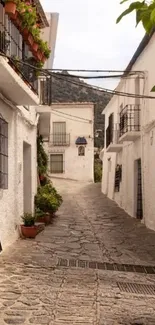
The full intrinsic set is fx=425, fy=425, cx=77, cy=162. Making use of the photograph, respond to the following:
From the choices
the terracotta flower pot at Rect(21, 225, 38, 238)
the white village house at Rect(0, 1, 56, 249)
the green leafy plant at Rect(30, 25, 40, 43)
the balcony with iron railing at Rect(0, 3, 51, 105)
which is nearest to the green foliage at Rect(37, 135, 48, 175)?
the white village house at Rect(0, 1, 56, 249)

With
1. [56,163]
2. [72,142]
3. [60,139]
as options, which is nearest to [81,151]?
[72,142]

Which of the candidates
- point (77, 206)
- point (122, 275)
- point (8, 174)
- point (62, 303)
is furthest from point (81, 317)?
point (77, 206)

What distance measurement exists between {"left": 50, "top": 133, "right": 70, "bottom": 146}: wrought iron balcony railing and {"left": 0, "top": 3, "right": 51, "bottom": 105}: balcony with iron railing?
79.0 feet

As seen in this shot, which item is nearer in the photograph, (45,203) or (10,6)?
(10,6)

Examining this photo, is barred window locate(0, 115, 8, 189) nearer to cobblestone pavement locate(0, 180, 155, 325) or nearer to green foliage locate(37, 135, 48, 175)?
cobblestone pavement locate(0, 180, 155, 325)

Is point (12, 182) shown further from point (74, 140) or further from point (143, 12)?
point (74, 140)

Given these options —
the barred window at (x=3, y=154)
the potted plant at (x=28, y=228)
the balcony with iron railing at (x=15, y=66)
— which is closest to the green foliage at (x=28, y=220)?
the potted plant at (x=28, y=228)

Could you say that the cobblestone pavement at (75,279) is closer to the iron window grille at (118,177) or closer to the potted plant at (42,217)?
the potted plant at (42,217)

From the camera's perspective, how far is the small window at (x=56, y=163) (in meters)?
35.0

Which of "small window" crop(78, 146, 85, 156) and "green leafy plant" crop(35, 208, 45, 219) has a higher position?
"small window" crop(78, 146, 85, 156)

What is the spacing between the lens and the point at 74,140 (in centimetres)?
3469

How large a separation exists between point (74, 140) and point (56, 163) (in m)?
2.45

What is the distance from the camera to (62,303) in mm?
5430

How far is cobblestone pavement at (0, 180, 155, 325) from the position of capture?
4977 millimetres
